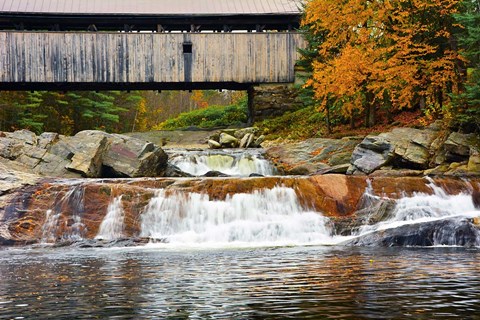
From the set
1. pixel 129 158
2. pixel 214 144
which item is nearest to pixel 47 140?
pixel 129 158

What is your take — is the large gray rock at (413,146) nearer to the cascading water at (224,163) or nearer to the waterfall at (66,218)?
the cascading water at (224,163)

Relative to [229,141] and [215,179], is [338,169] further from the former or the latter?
[229,141]

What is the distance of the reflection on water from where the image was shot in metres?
5.18

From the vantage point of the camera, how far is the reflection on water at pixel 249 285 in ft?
17.0

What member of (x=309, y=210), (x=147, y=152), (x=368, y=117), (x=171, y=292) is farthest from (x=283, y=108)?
(x=171, y=292)

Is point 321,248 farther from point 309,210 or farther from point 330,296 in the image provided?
point 330,296

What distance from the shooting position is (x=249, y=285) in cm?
664

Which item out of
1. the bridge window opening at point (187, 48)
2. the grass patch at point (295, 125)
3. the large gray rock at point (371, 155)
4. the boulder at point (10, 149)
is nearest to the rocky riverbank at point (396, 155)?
the large gray rock at point (371, 155)

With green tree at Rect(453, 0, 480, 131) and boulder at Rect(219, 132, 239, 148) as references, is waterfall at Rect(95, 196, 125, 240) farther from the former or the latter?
boulder at Rect(219, 132, 239, 148)

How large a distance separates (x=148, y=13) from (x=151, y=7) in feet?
2.92

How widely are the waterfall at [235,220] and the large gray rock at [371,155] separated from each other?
453cm

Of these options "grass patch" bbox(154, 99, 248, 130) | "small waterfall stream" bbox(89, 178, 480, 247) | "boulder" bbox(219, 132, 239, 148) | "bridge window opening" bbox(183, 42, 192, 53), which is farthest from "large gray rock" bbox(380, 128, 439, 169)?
"grass patch" bbox(154, 99, 248, 130)

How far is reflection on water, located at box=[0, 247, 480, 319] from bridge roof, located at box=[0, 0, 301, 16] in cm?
1886

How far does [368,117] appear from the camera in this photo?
2364 centimetres
